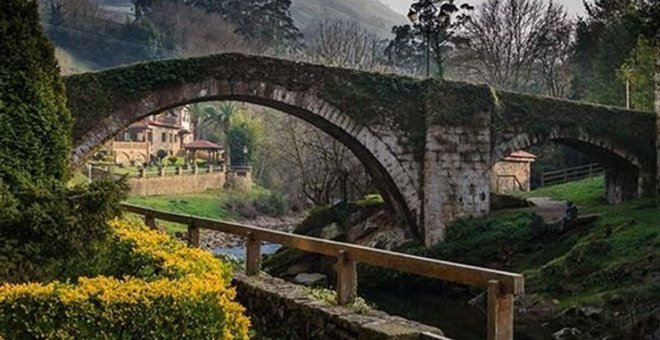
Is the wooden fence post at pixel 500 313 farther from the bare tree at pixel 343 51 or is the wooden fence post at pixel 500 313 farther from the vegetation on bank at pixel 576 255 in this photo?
the bare tree at pixel 343 51

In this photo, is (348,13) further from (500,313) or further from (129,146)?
(500,313)

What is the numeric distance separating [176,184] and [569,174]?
20.5m

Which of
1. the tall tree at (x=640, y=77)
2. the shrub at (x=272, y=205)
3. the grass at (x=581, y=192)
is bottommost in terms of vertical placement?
the shrub at (x=272, y=205)

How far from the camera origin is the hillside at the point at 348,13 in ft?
379

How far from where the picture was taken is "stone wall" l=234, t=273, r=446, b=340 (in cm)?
511

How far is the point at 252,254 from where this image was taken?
7.54 meters

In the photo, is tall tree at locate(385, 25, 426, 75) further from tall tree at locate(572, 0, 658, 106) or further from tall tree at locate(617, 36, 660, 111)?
tall tree at locate(617, 36, 660, 111)

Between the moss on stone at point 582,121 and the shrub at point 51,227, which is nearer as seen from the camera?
the shrub at point 51,227

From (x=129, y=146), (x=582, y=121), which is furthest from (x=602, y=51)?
(x=129, y=146)

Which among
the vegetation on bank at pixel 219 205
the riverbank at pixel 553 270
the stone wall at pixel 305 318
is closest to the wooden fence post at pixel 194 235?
the stone wall at pixel 305 318

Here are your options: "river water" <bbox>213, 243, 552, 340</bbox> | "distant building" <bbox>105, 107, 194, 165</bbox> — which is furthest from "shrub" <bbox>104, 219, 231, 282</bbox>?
"distant building" <bbox>105, 107, 194, 165</bbox>

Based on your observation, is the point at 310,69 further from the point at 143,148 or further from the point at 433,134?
the point at 143,148

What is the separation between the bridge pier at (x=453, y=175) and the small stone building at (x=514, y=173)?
545 inches

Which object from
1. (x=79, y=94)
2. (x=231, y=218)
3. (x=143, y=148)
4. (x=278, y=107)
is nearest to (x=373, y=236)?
(x=278, y=107)
